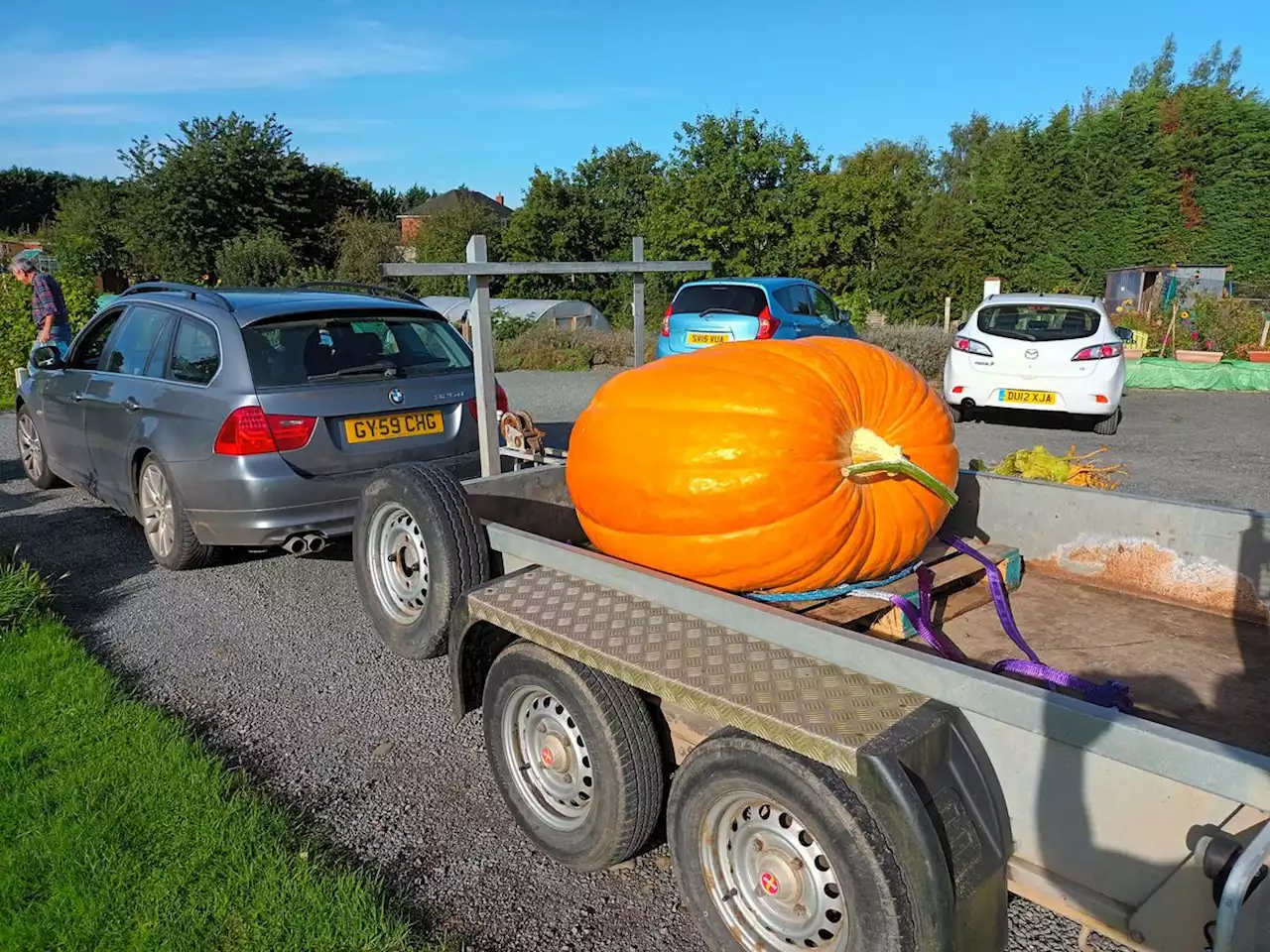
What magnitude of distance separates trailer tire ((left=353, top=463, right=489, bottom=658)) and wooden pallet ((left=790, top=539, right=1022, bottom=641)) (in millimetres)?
1266

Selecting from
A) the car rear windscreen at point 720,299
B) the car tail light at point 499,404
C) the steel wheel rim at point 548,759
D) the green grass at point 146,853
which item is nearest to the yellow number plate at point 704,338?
the car rear windscreen at point 720,299

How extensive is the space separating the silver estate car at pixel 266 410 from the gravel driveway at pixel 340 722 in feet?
1.34

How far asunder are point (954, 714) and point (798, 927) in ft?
2.36

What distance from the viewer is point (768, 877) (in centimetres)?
220

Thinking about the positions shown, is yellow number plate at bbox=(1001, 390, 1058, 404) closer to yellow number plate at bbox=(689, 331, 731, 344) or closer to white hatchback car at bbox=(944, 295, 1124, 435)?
white hatchback car at bbox=(944, 295, 1124, 435)

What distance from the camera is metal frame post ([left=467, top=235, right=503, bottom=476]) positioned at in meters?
3.81

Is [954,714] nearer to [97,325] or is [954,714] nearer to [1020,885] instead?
[1020,885]

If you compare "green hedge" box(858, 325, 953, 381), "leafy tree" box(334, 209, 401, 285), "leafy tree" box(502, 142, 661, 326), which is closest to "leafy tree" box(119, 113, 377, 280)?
"leafy tree" box(334, 209, 401, 285)

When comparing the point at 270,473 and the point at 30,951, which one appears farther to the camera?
the point at 270,473

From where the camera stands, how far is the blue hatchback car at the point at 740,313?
12.2m

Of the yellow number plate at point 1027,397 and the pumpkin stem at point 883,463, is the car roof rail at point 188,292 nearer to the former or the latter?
the pumpkin stem at point 883,463

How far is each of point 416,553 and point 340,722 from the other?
2.84 ft

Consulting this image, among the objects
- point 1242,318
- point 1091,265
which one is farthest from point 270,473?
point 1091,265

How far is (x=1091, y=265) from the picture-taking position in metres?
30.9
